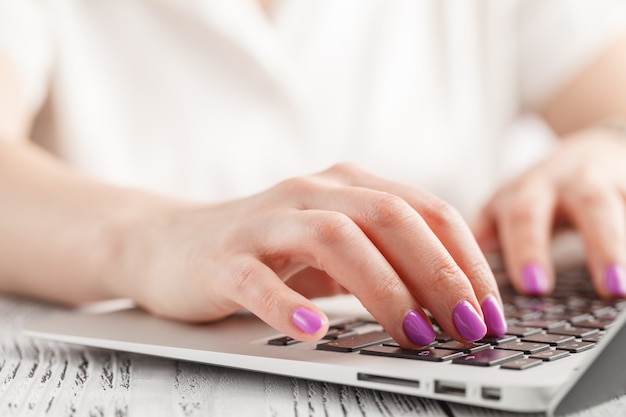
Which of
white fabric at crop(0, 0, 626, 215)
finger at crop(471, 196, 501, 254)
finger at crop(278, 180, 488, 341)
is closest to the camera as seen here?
finger at crop(278, 180, 488, 341)

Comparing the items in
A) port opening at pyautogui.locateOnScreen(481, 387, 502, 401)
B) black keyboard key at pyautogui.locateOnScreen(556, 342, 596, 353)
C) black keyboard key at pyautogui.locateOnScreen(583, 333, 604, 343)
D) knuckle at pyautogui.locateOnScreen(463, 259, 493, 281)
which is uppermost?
knuckle at pyautogui.locateOnScreen(463, 259, 493, 281)

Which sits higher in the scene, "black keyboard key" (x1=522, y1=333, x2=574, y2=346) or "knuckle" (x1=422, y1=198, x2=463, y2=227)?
"knuckle" (x1=422, y1=198, x2=463, y2=227)

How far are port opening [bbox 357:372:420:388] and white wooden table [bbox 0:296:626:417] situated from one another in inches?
0.5

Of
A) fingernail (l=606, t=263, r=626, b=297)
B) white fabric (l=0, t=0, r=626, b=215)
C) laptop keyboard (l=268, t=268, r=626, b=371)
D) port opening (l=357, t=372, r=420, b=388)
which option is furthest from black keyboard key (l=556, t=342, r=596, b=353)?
white fabric (l=0, t=0, r=626, b=215)

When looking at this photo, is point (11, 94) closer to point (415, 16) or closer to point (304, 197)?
point (304, 197)

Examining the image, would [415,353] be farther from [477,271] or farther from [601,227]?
[601,227]

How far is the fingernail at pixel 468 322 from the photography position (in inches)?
16.7

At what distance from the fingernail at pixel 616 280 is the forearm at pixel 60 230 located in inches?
15.5

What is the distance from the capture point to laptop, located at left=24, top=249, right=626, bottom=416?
0.34 meters

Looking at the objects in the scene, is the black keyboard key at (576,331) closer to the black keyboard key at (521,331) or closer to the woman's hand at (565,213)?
the black keyboard key at (521,331)

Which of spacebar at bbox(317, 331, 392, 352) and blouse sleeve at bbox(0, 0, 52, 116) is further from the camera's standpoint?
blouse sleeve at bbox(0, 0, 52, 116)

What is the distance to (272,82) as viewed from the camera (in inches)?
44.5

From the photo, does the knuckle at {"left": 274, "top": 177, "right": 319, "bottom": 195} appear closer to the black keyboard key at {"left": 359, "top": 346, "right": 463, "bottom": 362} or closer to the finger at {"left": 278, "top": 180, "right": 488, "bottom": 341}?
the finger at {"left": 278, "top": 180, "right": 488, "bottom": 341}

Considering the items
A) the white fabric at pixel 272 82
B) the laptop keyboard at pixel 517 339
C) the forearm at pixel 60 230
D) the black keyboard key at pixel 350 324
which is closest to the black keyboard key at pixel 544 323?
the laptop keyboard at pixel 517 339
